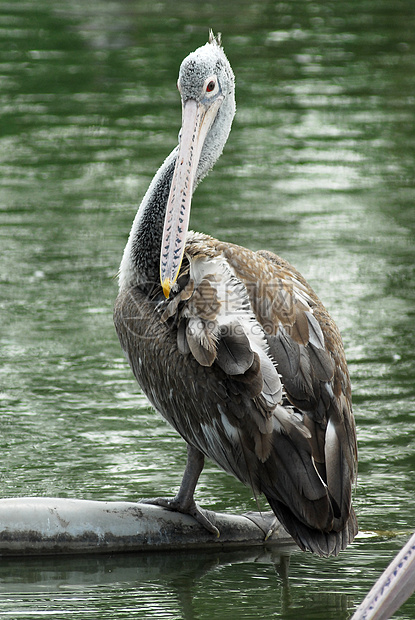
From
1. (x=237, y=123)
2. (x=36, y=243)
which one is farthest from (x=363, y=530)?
(x=237, y=123)

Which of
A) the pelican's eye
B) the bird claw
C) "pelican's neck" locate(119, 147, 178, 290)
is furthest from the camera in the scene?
the pelican's eye

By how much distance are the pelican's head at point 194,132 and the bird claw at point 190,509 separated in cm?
93

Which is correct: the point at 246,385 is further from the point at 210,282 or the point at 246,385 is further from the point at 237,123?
the point at 237,123

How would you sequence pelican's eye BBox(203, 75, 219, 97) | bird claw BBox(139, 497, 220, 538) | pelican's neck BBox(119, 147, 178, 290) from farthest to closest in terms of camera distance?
pelican's eye BBox(203, 75, 219, 97)
pelican's neck BBox(119, 147, 178, 290)
bird claw BBox(139, 497, 220, 538)

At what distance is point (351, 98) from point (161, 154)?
136 inches

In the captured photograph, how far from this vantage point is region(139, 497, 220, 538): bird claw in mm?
4781

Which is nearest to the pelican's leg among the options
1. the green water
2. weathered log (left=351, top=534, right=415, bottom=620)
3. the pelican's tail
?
the green water

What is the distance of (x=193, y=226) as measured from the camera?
8.86 meters

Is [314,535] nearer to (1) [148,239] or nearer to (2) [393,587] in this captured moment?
(2) [393,587]

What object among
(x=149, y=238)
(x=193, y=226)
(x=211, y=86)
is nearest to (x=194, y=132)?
(x=211, y=86)

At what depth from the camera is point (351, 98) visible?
13352 mm

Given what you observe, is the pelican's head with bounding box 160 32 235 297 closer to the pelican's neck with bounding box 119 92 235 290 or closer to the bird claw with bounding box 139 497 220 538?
the pelican's neck with bounding box 119 92 235 290

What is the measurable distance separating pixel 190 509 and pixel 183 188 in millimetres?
1431

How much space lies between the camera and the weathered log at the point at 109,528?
4559 mm
